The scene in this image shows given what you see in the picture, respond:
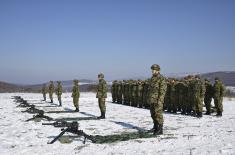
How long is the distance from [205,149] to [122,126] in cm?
564

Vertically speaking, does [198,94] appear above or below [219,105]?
above

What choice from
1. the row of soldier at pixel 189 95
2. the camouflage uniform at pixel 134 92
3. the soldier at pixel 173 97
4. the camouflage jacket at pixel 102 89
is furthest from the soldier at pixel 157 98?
the camouflage uniform at pixel 134 92

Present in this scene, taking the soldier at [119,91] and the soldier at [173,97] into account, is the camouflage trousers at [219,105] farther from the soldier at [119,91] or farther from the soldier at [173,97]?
the soldier at [119,91]

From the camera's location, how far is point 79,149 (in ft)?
29.0

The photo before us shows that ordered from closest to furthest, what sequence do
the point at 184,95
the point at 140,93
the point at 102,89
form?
1. the point at 102,89
2. the point at 184,95
3. the point at 140,93

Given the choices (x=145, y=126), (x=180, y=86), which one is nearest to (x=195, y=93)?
(x=180, y=86)

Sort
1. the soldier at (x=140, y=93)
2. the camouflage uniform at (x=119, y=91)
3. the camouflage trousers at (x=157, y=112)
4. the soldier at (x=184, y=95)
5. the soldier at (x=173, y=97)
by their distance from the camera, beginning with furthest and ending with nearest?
the camouflage uniform at (x=119, y=91) → the soldier at (x=140, y=93) → the soldier at (x=173, y=97) → the soldier at (x=184, y=95) → the camouflage trousers at (x=157, y=112)

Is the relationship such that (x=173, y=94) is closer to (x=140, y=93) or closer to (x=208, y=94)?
(x=208, y=94)

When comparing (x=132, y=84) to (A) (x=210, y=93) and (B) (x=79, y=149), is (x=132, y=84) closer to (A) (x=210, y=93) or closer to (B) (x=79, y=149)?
(A) (x=210, y=93)

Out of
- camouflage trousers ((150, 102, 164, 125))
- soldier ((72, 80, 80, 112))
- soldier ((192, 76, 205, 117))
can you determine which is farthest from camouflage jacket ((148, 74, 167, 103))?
soldier ((72, 80, 80, 112))

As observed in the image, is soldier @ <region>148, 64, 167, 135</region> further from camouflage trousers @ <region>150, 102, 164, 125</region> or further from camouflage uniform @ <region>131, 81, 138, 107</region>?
camouflage uniform @ <region>131, 81, 138, 107</region>

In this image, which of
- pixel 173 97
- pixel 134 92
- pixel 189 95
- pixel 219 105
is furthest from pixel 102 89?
pixel 134 92

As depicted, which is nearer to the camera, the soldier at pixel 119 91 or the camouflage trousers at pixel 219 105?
the camouflage trousers at pixel 219 105

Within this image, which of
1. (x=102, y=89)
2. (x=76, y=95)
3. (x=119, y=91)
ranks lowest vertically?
(x=119, y=91)
